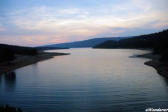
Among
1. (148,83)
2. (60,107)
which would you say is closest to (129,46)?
(148,83)

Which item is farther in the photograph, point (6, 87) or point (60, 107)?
point (6, 87)

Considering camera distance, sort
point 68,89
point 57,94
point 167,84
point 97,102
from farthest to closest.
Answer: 1. point 167,84
2. point 68,89
3. point 57,94
4. point 97,102

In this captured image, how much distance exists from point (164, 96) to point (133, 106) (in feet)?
12.9

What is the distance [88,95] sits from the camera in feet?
58.7

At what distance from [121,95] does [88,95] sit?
2.58 metres

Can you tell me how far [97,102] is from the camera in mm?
15680

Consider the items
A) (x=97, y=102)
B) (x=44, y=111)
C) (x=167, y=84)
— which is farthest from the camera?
(x=167, y=84)

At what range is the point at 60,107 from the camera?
14.7 meters

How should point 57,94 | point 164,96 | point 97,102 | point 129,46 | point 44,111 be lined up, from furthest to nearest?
point 129,46 → point 57,94 → point 164,96 → point 97,102 → point 44,111

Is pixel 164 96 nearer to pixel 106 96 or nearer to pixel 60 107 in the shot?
pixel 106 96

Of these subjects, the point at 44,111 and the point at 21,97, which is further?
the point at 21,97

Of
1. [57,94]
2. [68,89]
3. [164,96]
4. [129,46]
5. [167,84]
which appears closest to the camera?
[164,96]

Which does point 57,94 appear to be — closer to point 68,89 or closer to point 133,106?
point 68,89

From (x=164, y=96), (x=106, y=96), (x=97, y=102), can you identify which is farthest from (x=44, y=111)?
(x=164, y=96)
